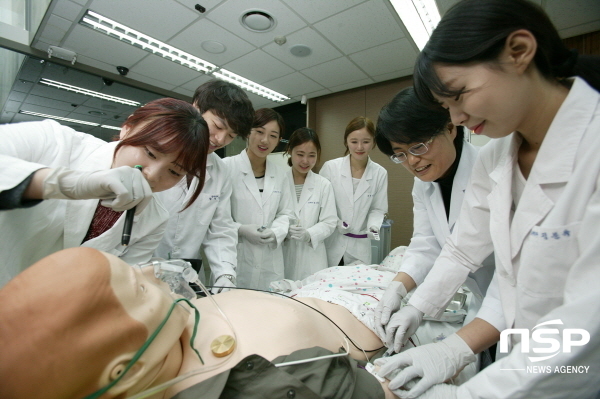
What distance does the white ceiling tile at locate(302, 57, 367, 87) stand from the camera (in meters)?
3.52

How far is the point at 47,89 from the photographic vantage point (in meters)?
3.96

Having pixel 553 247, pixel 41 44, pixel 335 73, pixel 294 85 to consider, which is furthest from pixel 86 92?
pixel 553 247

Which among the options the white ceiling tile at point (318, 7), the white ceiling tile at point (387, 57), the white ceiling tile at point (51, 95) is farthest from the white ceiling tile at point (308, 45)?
the white ceiling tile at point (51, 95)

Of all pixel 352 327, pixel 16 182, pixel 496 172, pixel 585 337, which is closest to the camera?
pixel 585 337

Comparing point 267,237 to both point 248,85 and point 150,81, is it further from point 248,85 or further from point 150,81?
point 150,81

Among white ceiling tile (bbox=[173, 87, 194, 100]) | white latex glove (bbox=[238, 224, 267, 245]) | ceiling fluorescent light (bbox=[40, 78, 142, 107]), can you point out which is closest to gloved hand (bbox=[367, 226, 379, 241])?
white latex glove (bbox=[238, 224, 267, 245])

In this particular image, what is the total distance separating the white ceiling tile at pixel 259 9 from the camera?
246cm

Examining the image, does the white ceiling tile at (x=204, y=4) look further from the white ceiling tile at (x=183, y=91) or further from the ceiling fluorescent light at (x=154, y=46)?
the white ceiling tile at (x=183, y=91)

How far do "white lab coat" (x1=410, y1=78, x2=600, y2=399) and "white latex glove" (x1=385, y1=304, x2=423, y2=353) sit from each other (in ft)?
1.08

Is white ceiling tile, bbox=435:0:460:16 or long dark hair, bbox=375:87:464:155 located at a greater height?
white ceiling tile, bbox=435:0:460:16

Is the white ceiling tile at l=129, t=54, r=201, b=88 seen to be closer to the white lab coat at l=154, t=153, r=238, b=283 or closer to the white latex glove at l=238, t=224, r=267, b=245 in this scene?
the white lab coat at l=154, t=153, r=238, b=283

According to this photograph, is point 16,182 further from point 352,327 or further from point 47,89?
point 47,89

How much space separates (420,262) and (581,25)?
323 cm

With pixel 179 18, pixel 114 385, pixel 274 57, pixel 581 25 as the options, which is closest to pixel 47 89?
pixel 179 18
